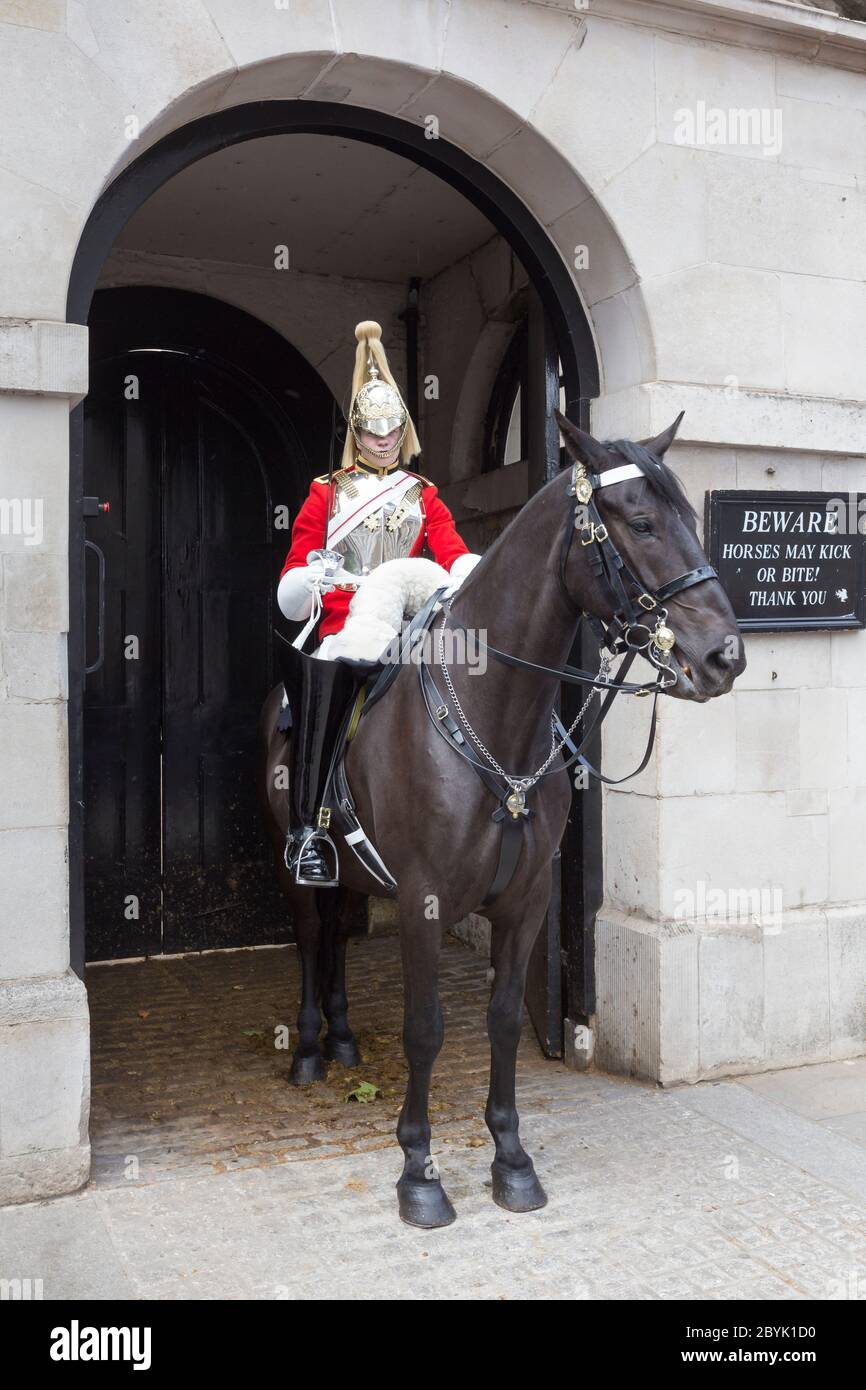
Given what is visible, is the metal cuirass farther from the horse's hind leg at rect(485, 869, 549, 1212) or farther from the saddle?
the horse's hind leg at rect(485, 869, 549, 1212)

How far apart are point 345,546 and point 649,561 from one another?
4.53ft

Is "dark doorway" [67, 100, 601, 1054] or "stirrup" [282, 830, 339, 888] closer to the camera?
"dark doorway" [67, 100, 601, 1054]

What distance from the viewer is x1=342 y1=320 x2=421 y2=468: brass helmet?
411cm

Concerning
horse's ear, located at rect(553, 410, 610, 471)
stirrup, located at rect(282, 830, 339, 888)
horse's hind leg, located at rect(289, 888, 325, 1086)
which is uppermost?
horse's ear, located at rect(553, 410, 610, 471)

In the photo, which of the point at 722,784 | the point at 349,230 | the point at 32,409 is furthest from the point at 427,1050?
the point at 349,230

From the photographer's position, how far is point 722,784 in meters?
4.86

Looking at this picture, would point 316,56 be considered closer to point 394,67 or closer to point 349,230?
point 394,67

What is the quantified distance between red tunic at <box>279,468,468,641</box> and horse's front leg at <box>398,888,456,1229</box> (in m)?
1.23

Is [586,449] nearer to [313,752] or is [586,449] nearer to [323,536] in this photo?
[323,536]

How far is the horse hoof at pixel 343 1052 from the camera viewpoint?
4.98m

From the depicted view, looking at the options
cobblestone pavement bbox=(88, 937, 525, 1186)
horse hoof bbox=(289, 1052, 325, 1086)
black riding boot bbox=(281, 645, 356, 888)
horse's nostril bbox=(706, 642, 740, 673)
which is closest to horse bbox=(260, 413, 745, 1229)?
horse's nostril bbox=(706, 642, 740, 673)

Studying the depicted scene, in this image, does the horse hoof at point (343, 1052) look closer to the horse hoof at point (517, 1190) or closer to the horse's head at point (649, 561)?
the horse hoof at point (517, 1190)

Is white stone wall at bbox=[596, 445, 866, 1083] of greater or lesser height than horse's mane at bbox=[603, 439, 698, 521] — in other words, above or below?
below

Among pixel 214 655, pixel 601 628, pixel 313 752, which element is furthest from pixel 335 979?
pixel 214 655
